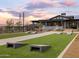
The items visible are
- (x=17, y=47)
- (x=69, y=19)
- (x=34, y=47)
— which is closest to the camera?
(x=34, y=47)

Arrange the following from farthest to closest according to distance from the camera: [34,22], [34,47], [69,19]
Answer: [34,22], [69,19], [34,47]

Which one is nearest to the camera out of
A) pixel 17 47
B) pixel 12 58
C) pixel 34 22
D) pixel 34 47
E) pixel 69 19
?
pixel 12 58

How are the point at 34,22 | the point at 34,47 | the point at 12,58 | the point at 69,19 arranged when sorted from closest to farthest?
the point at 12,58 → the point at 34,47 → the point at 69,19 → the point at 34,22

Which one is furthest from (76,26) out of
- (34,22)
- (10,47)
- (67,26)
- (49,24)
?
(10,47)

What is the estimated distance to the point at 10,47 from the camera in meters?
18.3

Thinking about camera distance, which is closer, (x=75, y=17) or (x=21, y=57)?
(x=21, y=57)

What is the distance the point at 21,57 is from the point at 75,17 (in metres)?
87.8

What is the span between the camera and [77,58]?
42.1 feet

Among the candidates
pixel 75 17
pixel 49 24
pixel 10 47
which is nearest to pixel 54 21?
pixel 49 24

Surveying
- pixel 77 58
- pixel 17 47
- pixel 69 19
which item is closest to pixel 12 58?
pixel 77 58

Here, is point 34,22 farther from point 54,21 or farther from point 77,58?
point 77,58

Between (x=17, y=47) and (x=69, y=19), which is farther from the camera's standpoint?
(x=69, y=19)

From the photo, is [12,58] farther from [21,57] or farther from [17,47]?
[17,47]

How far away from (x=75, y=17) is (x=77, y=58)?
287ft
